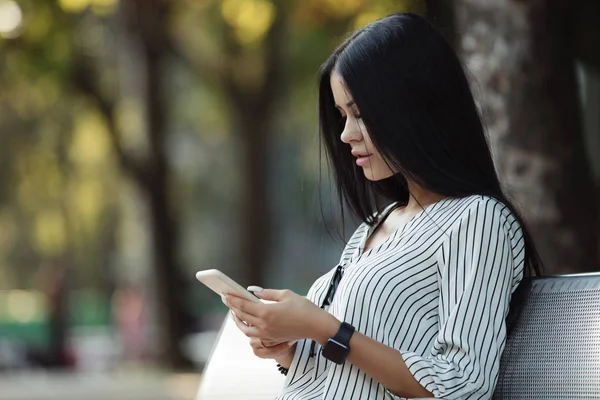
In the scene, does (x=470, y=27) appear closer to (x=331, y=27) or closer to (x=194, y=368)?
(x=331, y=27)

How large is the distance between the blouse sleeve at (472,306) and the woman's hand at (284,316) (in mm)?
207

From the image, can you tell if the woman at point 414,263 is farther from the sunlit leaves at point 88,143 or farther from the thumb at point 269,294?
the sunlit leaves at point 88,143

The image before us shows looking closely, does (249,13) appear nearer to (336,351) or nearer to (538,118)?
(538,118)

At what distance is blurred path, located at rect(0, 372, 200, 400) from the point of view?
1121 cm

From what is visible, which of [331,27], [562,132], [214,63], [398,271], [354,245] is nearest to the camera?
[398,271]

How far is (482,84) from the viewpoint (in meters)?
5.16

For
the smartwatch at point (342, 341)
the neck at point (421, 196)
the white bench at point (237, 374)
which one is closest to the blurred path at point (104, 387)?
the white bench at point (237, 374)

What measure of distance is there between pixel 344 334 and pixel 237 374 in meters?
1.04

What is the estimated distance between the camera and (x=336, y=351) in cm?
266

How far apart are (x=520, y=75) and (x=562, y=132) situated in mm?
304

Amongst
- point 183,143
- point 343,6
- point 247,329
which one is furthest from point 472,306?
point 183,143

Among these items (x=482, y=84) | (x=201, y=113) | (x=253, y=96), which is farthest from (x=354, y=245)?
(x=201, y=113)

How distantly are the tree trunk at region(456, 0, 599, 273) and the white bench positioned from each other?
1767 millimetres

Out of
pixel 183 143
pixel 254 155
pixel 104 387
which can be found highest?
pixel 254 155
